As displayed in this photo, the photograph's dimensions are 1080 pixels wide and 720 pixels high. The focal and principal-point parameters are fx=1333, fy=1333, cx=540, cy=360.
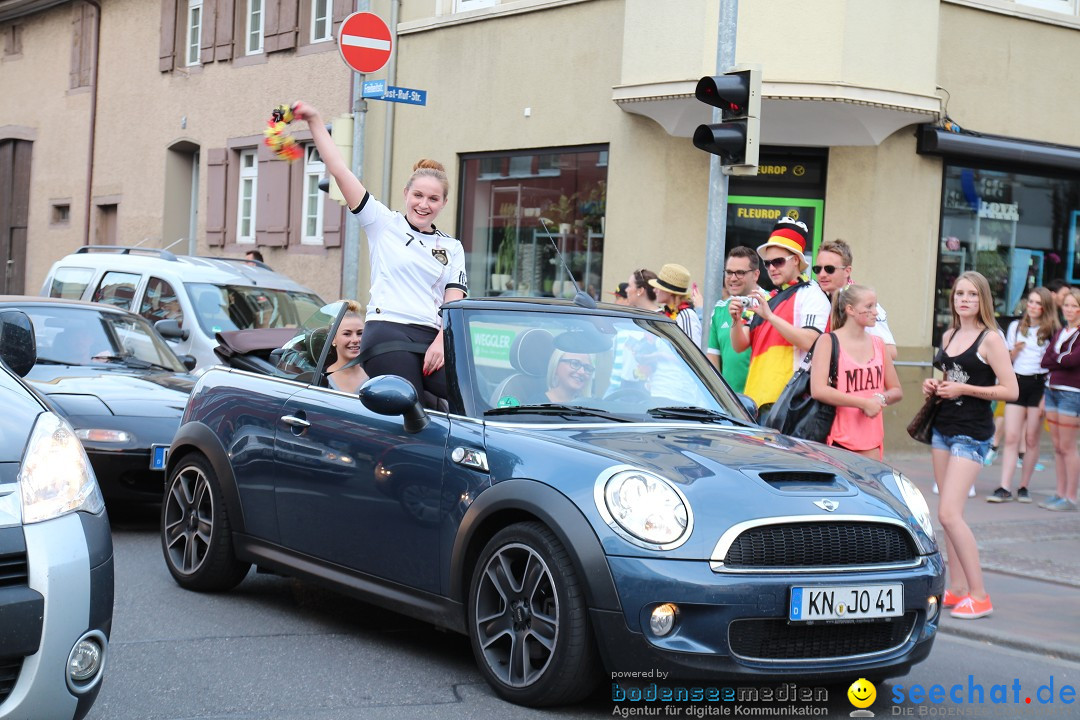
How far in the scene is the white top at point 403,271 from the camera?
641cm

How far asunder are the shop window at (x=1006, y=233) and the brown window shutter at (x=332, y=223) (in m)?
9.06

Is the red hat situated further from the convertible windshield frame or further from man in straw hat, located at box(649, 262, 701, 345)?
man in straw hat, located at box(649, 262, 701, 345)

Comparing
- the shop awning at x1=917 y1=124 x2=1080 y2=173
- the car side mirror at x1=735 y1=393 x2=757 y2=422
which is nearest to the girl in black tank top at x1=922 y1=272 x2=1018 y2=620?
the car side mirror at x1=735 y1=393 x2=757 y2=422

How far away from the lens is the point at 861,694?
5.21 meters

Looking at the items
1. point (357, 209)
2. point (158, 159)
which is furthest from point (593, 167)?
point (158, 159)

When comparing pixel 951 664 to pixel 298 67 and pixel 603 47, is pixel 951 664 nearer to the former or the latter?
pixel 603 47

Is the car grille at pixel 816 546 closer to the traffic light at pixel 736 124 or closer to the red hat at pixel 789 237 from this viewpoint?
the red hat at pixel 789 237

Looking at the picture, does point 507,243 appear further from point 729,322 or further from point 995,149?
point 729,322

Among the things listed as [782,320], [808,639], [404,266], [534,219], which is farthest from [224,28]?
[808,639]

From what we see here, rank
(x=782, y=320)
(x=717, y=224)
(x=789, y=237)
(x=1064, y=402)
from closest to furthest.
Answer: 1. (x=782, y=320)
2. (x=789, y=237)
3. (x=717, y=224)
4. (x=1064, y=402)

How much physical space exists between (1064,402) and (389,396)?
8.33m

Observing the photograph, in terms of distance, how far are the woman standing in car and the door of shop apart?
26.2 m

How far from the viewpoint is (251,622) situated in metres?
6.28

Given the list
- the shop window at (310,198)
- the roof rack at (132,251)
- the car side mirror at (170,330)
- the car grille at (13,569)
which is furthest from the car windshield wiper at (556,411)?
the shop window at (310,198)
